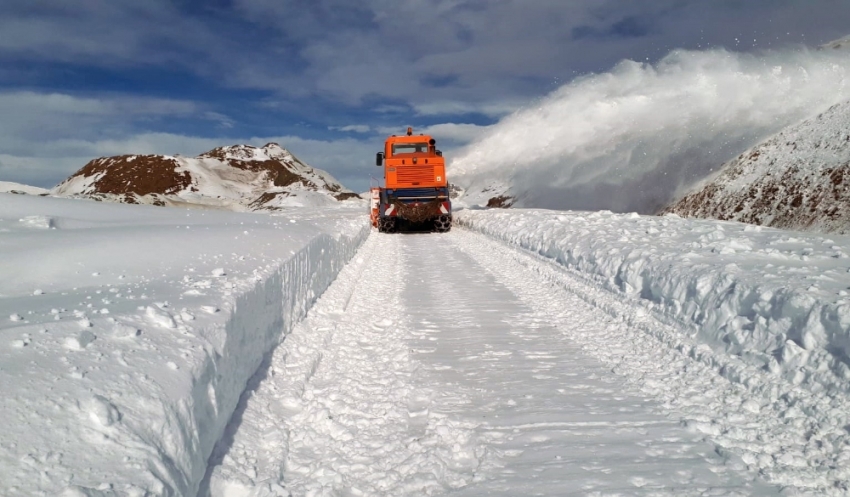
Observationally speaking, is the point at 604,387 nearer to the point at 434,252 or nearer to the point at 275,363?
the point at 275,363

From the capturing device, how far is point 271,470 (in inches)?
131

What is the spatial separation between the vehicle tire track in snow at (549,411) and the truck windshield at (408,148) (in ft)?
46.9

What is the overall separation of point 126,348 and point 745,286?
5376 millimetres

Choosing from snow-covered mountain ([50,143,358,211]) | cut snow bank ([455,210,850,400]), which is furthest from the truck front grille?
snow-covered mountain ([50,143,358,211])

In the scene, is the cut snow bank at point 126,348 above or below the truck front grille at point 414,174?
below

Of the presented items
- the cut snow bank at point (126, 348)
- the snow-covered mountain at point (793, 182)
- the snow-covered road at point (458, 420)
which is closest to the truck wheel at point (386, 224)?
the snow-covered mountain at point (793, 182)

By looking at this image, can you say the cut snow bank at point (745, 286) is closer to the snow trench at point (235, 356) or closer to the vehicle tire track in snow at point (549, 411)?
the vehicle tire track in snow at point (549, 411)

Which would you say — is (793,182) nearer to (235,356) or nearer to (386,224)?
(386,224)

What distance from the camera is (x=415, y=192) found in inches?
783

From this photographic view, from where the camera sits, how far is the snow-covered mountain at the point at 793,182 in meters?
11.8

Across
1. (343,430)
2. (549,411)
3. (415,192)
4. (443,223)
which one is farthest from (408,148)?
(343,430)

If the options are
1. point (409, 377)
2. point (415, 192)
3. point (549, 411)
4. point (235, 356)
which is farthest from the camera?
point (415, 192)

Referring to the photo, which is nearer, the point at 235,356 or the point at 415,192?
the point at 235,356

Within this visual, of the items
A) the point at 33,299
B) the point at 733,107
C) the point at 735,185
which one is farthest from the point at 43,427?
the point at 733,107
